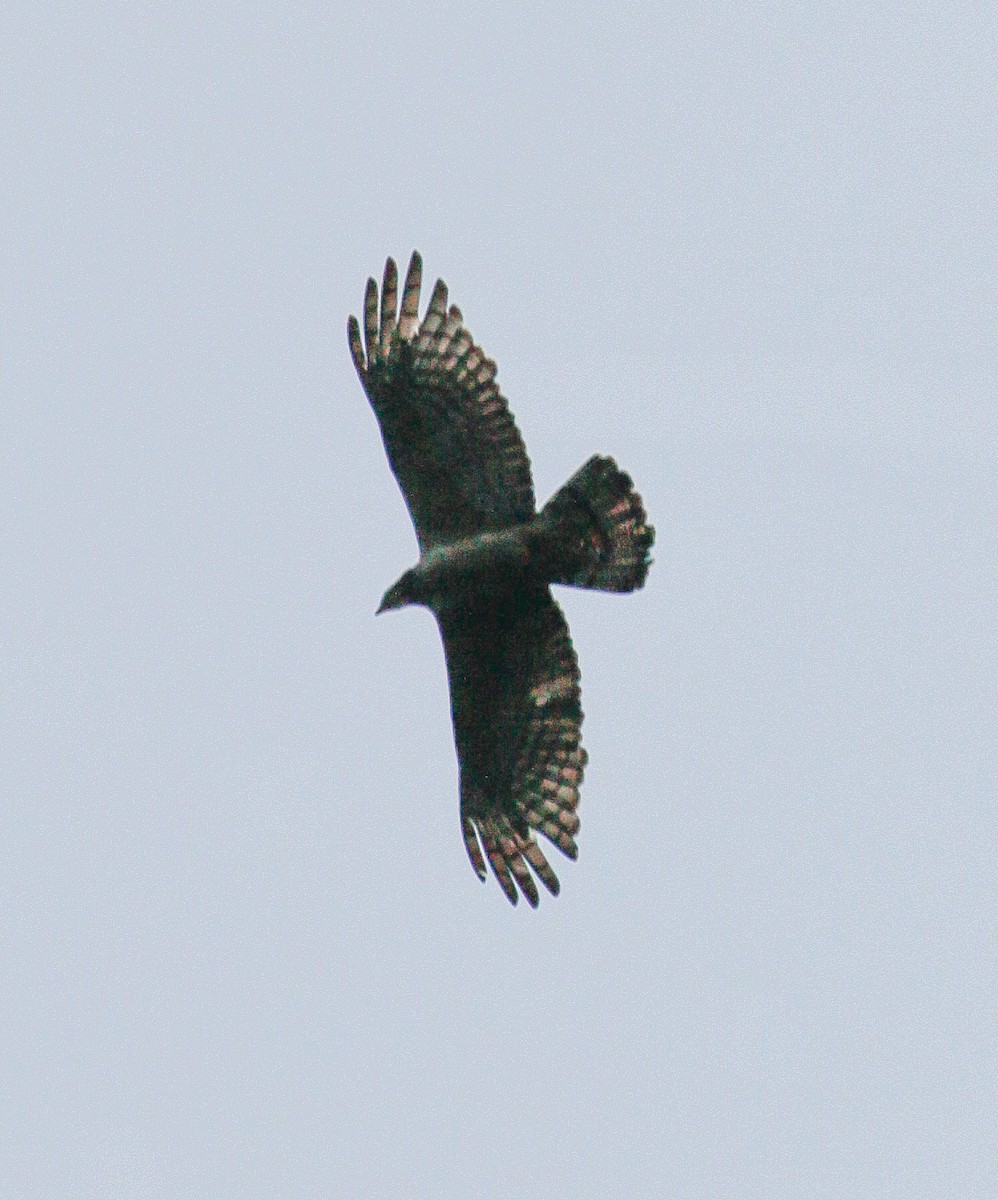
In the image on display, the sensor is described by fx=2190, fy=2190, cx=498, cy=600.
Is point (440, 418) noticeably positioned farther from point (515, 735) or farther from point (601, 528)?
point (515, 735)

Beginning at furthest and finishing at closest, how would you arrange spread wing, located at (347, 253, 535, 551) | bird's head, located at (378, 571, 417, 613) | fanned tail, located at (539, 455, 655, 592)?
bird's head, located at (378, 571, 417, 613), spread wing, located at (347, 253, 535, 551), fanned tail, located at (539, 455, 655, 592)

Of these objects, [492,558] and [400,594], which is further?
[400,594]

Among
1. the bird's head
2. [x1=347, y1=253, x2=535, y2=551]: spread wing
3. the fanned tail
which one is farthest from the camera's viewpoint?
the bird's head

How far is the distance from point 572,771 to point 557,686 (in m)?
0.63

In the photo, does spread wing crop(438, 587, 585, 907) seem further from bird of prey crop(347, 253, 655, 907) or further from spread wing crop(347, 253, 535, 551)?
spread wing crop(347, 253, 535, 551)

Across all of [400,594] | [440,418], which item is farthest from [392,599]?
[440,418]

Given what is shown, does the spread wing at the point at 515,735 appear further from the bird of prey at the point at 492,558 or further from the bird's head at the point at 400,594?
the bird's head at the point at 400,594

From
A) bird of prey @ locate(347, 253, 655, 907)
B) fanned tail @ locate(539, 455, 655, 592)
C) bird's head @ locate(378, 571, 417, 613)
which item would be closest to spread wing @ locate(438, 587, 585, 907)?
bird of prey @ locate(347, 253, 655, 907)

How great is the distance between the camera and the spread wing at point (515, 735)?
592 inches

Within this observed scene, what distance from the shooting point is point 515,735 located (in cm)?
1533

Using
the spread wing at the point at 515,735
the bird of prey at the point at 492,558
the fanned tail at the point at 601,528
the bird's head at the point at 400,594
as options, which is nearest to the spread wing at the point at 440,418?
the bird of prey at the point at 492,558

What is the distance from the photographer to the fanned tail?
14297mm

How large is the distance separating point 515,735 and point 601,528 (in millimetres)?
1805

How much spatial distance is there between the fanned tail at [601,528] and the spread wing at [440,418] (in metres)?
0.37
